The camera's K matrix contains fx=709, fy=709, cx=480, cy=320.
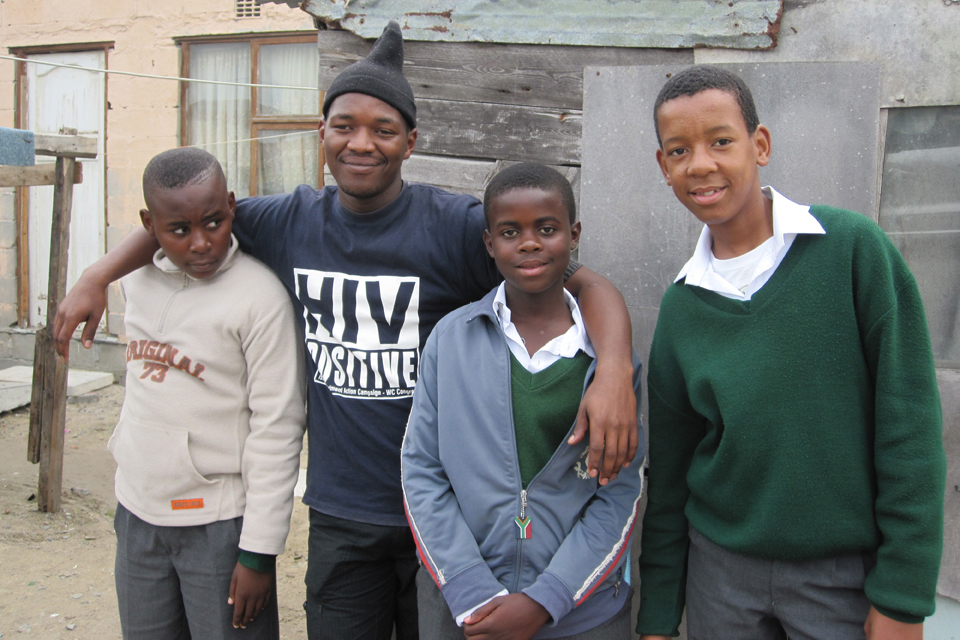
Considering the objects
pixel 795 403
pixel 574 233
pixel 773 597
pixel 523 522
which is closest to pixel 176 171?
pixel 574 233

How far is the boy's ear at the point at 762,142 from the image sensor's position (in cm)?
160

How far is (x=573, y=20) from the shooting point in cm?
259

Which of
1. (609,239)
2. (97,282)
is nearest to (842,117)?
(609,239)

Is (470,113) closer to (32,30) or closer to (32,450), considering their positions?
(32,450)

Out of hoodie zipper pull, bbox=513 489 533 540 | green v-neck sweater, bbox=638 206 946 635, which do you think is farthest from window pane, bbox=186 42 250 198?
green v-neck sweater, bbox=638 206 946 635

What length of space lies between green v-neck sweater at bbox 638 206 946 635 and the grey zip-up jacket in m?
0.26

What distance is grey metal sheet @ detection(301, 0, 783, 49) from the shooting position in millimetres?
2381

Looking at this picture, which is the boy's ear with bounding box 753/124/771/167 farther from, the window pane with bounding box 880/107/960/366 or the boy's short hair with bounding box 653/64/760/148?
the window pane with bounding box 880/107/960/366

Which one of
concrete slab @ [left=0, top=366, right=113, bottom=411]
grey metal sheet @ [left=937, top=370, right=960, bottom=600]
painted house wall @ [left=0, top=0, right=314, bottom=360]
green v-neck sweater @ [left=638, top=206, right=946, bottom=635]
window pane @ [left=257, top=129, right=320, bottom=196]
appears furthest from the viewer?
window pane @ [left=257, top=129, right=320, bottom=196]

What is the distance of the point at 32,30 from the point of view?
7406 millimetres

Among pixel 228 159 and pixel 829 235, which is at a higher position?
pixel 228 159

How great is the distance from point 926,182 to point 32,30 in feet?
27.5

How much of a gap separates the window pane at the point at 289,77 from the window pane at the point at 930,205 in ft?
18.1

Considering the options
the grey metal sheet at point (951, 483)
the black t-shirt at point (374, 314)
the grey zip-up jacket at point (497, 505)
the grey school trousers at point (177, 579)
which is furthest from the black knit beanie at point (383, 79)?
the grey metal sheet at point (951, 483)
